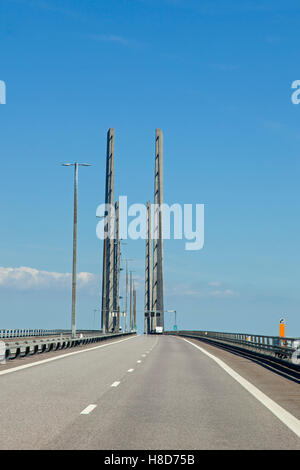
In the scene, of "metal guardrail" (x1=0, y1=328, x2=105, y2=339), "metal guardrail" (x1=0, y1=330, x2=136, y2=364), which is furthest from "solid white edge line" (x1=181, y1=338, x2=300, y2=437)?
"metal guardrail" (x1=0, y1=328, x2=105, y2=339)

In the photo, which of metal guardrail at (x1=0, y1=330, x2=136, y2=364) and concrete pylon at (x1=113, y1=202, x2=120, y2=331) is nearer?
metal guardrail at (x1=0, y1=330, x2=136, y2=364)

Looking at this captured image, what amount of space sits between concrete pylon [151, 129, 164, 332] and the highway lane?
258 ft

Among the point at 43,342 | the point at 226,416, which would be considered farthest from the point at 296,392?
the point at 43,342

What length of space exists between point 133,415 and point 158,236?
88.3 meters

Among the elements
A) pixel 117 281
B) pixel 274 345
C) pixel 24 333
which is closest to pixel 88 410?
pixel 274 345

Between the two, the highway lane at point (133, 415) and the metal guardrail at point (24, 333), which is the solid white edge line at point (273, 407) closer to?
the highway lane at point (133, 415)

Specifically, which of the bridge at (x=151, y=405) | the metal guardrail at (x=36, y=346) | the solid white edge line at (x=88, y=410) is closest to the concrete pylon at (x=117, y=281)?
the metal guardrail at (x=36, y=346)

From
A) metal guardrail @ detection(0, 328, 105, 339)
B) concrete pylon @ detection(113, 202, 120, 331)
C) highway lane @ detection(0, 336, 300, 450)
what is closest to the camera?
highway lane @ detection(0, 336, 300, 450)

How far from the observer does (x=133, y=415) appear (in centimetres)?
1181

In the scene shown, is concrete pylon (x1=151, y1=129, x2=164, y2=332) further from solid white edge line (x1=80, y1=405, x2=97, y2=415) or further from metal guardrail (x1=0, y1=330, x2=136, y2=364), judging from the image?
solid white edge line (x1=80, y1=405, x2=97, y2=415)

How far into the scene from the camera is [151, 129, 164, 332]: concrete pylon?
99.1 m

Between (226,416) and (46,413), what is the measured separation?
2.87 meters

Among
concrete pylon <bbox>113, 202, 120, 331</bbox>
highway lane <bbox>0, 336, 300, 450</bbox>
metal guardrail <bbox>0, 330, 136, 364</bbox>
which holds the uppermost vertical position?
concrete pylon <bbox>113, 202, 120, 331</bbox>

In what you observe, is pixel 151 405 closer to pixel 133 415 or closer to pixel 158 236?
pixel 133 415
